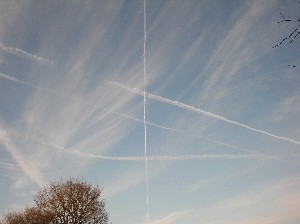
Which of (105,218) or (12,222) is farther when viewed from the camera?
(12,222)

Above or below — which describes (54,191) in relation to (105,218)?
above

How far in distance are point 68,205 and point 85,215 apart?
3808 mm

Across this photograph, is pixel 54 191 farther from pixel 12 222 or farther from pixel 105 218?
pixel 12 222

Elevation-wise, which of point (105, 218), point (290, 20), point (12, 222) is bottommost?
point (290, 20)

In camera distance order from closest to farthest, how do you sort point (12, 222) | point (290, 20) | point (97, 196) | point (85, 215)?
point (290, 20) → point (85, 215) → point (97, 196) → point (12, 222)

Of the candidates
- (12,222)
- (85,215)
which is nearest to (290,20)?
(85,215)

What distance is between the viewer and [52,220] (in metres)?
54.4

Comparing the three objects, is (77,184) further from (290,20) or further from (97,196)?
(290,20)

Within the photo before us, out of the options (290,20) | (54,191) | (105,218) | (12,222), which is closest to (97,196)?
(105,218)

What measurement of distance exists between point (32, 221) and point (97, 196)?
1433 cm

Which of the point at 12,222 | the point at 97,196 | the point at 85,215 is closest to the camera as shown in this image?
the point at 85,215

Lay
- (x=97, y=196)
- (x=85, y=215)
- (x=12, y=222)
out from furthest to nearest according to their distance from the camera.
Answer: (x=12, y=222) → (x=97, y=196) → (x=85, y=215)

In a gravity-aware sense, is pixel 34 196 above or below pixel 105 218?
above

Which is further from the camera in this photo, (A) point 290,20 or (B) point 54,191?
(B) point 54,191
